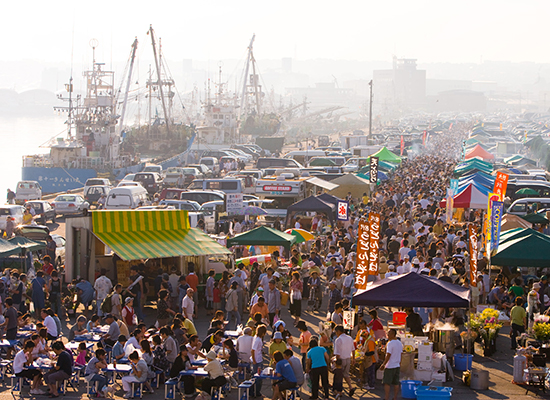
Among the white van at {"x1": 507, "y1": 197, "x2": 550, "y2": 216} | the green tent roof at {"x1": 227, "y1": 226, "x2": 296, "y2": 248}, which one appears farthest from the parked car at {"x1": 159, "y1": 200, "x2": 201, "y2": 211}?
the white van at {"x1": 507, "y1": 197, "x2": 550, "y2": 216}

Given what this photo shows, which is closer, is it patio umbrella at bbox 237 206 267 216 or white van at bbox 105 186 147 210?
patio umbrella at bbox 237 206 267 216

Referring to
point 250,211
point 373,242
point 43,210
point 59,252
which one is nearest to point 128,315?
point 373,242

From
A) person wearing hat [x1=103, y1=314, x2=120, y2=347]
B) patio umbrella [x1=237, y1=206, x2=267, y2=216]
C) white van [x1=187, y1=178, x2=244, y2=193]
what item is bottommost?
person wearing hat [x1=103, y1=314, x2=120, y2=347]

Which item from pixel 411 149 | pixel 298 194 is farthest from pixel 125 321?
pixel 411 149

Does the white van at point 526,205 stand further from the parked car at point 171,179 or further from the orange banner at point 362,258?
the parked car at point 171,179

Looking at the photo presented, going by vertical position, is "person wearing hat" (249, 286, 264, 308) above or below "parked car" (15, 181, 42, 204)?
below

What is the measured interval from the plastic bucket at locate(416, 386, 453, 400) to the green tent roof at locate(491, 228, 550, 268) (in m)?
6.34

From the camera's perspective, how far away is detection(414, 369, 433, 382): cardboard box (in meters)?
11.5

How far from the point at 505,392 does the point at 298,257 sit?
7.77 meters

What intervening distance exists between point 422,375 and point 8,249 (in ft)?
33.9

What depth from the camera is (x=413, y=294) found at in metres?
11.9

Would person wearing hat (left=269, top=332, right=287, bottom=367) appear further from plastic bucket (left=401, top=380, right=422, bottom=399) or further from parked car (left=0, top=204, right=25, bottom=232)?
parked car (left=0, top=204, right=25, bottom=232)

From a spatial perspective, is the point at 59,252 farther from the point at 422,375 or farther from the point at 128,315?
the point at 422,375

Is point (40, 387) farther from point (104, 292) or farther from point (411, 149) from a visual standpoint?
point (411, 149)
